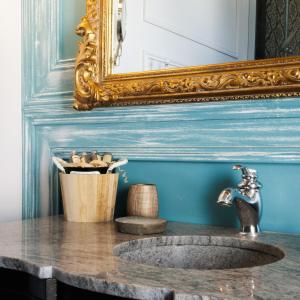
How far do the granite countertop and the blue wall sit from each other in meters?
0.13

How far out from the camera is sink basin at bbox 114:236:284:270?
994mm

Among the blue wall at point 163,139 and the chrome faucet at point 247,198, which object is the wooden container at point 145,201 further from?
the chrome faucet at point 247,198

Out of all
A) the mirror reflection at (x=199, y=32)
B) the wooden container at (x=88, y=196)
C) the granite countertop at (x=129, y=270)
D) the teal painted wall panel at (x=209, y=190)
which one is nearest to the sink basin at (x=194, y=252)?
the granite countertop at (x=129, y=270)

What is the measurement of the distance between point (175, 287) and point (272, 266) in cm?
20

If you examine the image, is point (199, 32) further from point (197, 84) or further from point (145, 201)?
point (145, 201)

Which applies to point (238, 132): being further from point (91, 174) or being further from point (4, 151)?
point (4, 151)

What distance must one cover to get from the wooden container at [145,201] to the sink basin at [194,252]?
161mm

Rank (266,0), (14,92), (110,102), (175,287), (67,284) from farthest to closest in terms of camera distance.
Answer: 1. (14,92)
2. (110,102)
3. (266,0)
4. (67,284)
5. (175,287)

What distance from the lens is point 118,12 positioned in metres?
1.32

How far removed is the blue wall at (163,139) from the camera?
1.09 metres

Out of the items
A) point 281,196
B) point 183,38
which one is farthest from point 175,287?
point 183,38

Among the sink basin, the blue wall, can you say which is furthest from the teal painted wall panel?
the sink basin

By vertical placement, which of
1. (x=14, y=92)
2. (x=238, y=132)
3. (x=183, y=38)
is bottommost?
(x=238, y=132)

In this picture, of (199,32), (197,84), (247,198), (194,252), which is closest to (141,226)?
(194,252)
